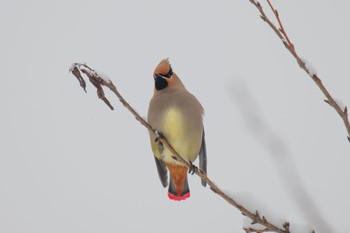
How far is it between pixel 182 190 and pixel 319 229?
9.61 ft

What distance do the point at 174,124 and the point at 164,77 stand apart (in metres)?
0.37

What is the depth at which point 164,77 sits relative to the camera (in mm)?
4328

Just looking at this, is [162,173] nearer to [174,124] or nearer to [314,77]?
[174,124]

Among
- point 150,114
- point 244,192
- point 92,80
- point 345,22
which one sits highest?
point 345,22

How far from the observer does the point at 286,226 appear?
1.47m

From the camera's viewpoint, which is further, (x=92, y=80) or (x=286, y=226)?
(x=92, y=80)

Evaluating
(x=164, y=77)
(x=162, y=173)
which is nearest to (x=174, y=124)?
(x=164, y=77)

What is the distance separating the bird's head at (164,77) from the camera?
4262 millimetres

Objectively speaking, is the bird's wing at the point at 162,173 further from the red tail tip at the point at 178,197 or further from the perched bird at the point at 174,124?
the red tail tip at the point at 178,197

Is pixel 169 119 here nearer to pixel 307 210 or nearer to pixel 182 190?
pixel 182 190

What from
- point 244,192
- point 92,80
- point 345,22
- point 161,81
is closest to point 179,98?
point 161,81

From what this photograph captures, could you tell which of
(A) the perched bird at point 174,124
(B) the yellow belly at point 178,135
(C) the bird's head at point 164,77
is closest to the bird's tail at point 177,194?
(A) the perched bird at point 174,124

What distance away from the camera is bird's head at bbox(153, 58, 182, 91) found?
14.0ft

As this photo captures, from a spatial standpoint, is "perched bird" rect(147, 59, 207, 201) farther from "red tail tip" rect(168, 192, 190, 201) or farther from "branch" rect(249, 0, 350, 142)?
"branch" rect(249, 0, 350, 142)
